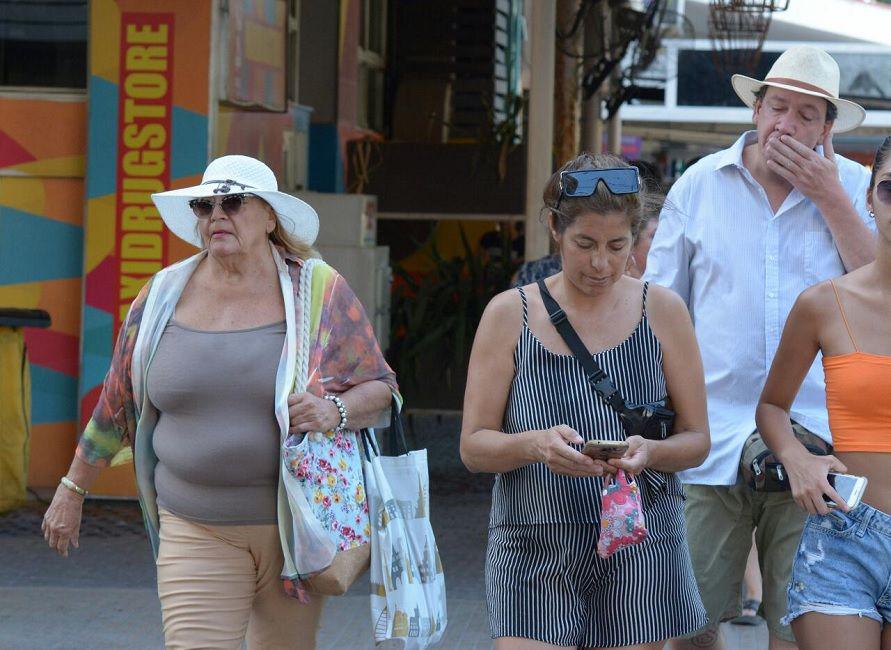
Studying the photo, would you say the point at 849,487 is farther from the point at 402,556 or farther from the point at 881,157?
the point at 402,556

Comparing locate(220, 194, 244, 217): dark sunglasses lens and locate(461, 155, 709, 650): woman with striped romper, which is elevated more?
locate(220, 194, 244, 217): dark sunglasses lens

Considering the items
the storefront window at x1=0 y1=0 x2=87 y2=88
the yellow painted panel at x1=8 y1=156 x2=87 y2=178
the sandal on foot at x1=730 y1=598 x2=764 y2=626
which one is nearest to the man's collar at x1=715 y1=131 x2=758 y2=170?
the sandal on foot at x1=730 y1=598 x2=764 y2=626

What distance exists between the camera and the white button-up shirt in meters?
4.04

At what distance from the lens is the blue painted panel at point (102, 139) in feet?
27.4

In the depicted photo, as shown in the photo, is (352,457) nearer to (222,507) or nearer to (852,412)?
(222,507)

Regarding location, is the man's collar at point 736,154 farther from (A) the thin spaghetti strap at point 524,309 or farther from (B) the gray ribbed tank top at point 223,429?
(B) the gray ribbed tank top at point 223,429

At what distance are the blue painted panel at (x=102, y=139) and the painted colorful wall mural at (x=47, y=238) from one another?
242 mm

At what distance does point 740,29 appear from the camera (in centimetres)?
1083

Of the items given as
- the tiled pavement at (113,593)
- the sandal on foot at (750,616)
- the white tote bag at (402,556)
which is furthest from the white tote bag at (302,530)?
the sandal on foot at (750,616)

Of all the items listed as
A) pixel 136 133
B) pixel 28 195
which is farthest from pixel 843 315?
pixel 28 195

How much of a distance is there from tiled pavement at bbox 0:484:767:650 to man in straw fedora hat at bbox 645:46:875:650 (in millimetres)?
2223

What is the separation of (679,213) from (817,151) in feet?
1.36

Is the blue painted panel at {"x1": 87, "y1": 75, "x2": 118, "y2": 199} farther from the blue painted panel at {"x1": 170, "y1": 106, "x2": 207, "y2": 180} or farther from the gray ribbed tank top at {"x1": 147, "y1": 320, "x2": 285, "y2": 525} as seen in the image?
the gray ribbed tank top at {"x1": 147, "y1": 320, "x2": 285, "y2": 525}

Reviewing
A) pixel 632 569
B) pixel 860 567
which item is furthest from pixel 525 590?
pixel 860 567
